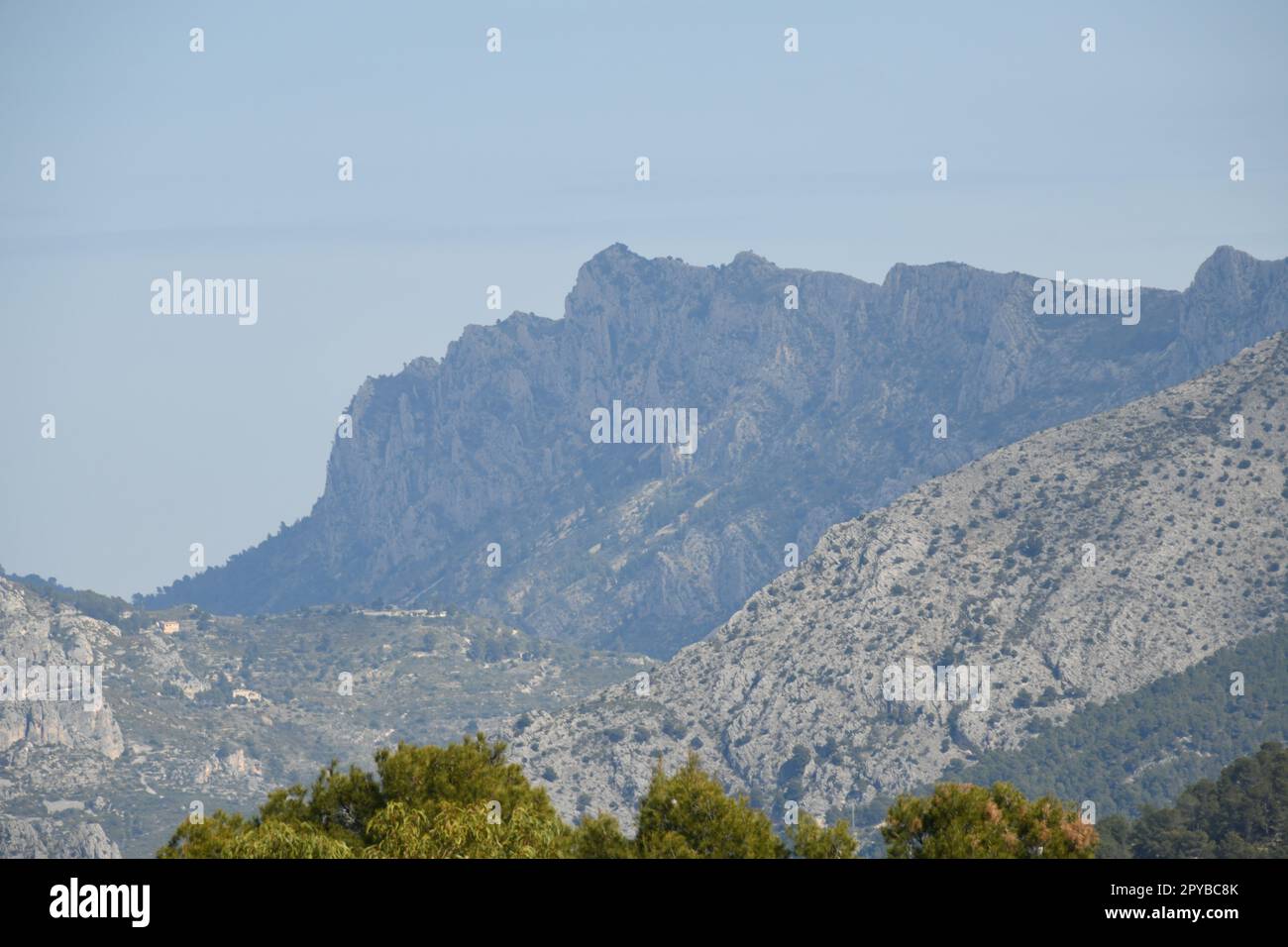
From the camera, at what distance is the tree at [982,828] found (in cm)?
6831

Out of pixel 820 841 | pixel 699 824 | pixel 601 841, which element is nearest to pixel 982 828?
pixel 820 841

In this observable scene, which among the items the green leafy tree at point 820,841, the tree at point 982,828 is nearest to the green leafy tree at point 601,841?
the green leafy tree at point 820,841

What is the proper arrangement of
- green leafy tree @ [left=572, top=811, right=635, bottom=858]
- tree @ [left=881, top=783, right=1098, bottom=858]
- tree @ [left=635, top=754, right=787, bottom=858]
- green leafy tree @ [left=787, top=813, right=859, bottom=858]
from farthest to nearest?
green leafy tree @ [left=787, top=813, right=859, bottom=858], tree @ [left=635, top=754, right=787, bottom=858], tree @ [left=881, top=783, right=1098, bottom=858], green leafy tree @ [left=572, top=811, right=635, bottom=858]

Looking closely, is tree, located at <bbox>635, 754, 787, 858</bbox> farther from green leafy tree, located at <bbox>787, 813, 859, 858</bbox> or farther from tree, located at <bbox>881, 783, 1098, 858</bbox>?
tree, located at <bbox>881, 783, 1098, 858</bbox>

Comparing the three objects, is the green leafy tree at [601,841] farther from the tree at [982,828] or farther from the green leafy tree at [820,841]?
the tree at [982,828]

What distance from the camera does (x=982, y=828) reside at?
6900 cm

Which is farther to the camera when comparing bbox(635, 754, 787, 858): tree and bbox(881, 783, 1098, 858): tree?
bbox(635, 754, 787, 858): tree

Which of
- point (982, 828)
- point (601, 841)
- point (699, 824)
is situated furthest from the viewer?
point (699, 824)

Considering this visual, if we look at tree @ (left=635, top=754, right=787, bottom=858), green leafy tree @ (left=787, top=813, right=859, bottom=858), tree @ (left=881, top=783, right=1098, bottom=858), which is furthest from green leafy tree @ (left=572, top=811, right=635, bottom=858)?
tree @ (left=881, top=783, right=1098, bottom=858)

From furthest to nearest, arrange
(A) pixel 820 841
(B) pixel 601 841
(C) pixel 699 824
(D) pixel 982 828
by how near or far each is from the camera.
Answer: (A) pixel 820 841, (C) pixel 699 824, (B) pixel 601 841, (D) pixel 982 828

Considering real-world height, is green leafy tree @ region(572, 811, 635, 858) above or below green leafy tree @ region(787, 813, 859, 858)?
above

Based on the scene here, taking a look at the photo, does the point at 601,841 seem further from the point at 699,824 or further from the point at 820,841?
the point at 820,841

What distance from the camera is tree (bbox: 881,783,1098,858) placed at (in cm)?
6831
